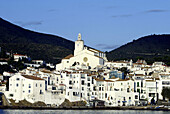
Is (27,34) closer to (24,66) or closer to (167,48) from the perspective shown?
(167,48)

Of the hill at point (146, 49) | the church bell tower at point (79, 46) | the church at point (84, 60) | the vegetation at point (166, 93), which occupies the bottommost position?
the vegetation at point (166, 93)

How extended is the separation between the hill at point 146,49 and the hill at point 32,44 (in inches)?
655

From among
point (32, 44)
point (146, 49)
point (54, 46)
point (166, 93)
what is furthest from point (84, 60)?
point (146, 49)

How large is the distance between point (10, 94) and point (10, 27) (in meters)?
108

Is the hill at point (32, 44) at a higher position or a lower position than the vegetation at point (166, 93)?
higher

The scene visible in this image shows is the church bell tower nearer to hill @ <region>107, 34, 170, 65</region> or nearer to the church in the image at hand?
the church

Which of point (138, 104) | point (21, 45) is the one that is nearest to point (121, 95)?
point (138, 104)

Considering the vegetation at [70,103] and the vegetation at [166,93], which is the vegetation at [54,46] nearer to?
the vegetation at [166,93]

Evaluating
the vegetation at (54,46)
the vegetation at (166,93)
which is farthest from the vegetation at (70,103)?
the vegetation at (54,46)

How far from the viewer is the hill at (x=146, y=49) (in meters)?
149

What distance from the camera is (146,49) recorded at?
528ft

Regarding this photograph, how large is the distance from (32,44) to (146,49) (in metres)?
38.7

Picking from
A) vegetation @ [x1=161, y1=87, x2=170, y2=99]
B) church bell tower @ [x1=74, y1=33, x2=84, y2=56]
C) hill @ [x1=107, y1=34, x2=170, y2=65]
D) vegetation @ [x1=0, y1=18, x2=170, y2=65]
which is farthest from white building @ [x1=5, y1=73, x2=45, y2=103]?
hill @ [x1=107, y1=34, x2=170, y2=65]

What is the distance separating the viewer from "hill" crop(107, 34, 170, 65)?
5884 inches
